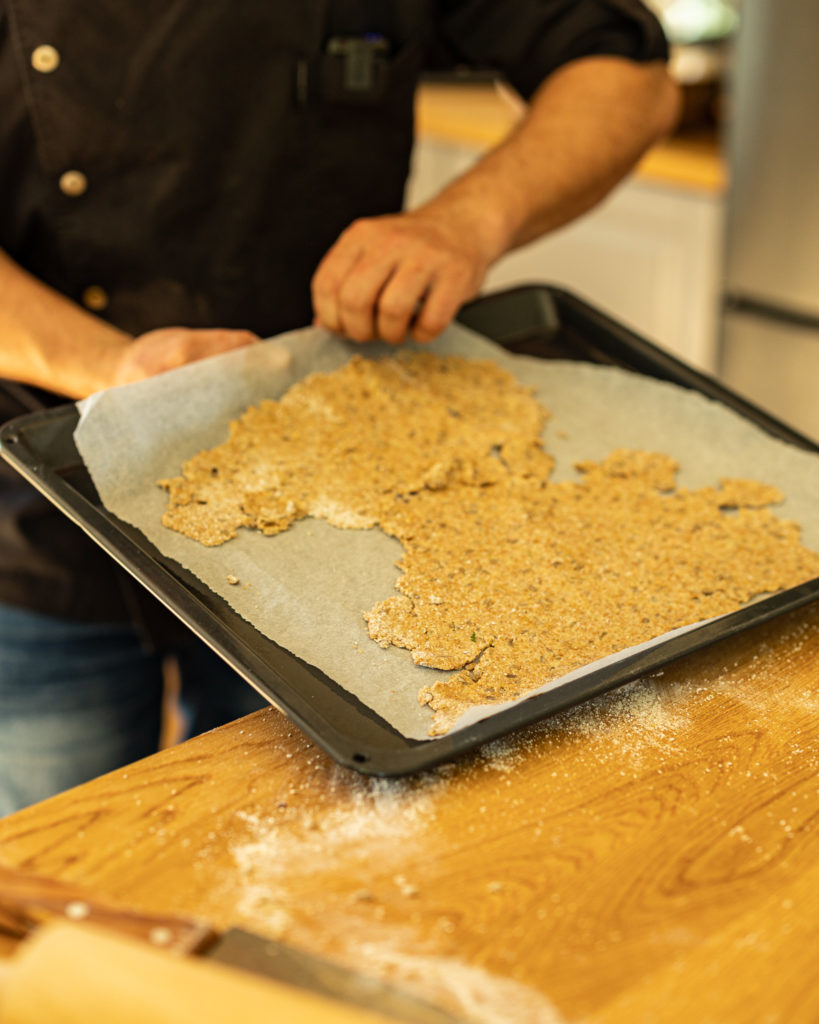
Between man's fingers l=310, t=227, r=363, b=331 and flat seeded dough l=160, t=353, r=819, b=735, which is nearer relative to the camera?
flat seeded dough l=160, t=353, r=819, b=735

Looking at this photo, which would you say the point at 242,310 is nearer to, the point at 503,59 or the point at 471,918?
the point at 503,59

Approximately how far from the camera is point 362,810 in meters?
0.53

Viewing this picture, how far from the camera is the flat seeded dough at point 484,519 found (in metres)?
0.64

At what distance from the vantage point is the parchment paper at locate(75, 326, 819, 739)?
62 centimetres

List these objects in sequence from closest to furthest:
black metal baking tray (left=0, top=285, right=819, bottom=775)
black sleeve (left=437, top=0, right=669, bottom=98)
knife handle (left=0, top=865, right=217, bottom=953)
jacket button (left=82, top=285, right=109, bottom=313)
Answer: knife handle (left=0, top=865, right=217, bottom=953) → black metal baking tray (left=0, top=285, right=819, bottom=775) → jacket button (left=82, top=285, right=109, bottom=313) → black sleeve (left=437, top=0, right=669, bottom=98)

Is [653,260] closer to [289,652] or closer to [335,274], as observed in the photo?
[335,274]

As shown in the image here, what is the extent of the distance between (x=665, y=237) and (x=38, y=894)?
6.28ft

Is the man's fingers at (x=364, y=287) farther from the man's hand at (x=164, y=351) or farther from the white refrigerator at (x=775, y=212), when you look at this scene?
the white refrigerator at (x=775, y=212)

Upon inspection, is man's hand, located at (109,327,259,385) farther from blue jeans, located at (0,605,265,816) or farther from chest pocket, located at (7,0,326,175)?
blue jeans, located at (0,605,265,816)

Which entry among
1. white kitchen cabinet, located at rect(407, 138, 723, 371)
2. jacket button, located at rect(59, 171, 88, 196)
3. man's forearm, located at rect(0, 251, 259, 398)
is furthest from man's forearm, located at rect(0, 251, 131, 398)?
white kitchen cabinet, located at rect(407, 138, 723, 371)

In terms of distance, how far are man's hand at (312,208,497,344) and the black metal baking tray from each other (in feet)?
0.78

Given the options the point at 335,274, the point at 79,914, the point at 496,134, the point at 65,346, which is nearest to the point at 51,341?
the point at 65,346

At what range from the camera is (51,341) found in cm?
79

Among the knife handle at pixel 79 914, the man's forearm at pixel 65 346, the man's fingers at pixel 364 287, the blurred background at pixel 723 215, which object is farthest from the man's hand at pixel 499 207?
the blurred background at pixel 723 215
